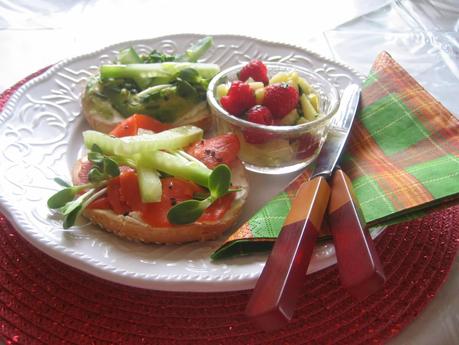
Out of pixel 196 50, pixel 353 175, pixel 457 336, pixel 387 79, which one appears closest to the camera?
pixel 457 336

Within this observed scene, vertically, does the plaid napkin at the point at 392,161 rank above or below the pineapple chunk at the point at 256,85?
below

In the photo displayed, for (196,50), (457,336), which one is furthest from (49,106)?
(457,336)

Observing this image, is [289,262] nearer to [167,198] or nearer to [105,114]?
[167,198]

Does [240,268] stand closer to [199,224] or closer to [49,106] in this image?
[199,224]

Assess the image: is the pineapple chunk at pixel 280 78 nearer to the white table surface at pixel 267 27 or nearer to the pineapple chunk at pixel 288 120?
the pineapple chunk at pixel 288 120

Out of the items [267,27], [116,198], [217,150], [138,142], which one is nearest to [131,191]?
[116,198]

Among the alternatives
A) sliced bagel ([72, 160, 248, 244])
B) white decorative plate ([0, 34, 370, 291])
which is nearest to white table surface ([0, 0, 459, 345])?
white decorative plate ([0, 34, 370, 291])

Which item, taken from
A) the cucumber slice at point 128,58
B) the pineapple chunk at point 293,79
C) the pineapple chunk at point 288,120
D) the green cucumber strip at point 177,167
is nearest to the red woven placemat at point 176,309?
the green cucumber strip at point 177,167

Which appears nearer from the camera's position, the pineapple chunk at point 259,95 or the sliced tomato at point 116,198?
the sliced tomato at point 116,198
